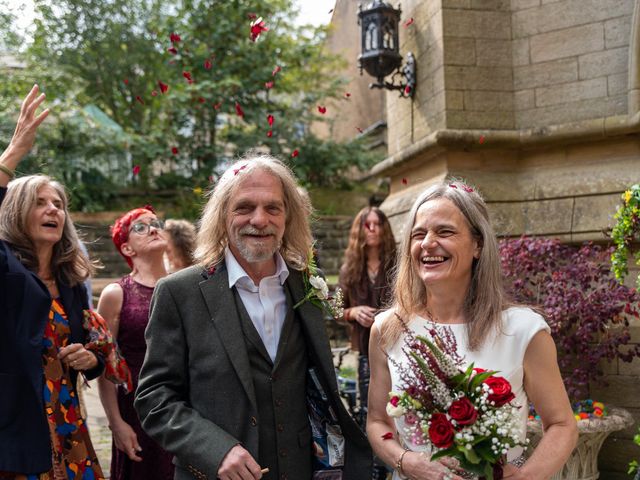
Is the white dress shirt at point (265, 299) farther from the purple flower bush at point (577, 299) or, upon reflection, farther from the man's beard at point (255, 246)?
the purple flower bush at point (577, 299)

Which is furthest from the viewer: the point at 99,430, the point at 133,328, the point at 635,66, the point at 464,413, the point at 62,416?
the point at 99,430

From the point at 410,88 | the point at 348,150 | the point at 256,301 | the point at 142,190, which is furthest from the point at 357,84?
the point at 256,301

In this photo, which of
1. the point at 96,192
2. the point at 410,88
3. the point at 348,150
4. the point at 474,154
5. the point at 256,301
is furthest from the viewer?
the point at 348,150

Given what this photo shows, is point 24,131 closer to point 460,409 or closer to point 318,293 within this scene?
point 318,293

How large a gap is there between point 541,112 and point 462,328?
160 inches

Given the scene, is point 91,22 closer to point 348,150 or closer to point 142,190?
point 142,190

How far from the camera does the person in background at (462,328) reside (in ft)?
7.96

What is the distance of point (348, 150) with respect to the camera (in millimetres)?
18312

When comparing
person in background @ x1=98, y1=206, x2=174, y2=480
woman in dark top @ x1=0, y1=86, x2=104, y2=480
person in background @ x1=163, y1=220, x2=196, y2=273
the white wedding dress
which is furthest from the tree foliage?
the white wedding dress

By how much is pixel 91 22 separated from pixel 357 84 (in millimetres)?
8062

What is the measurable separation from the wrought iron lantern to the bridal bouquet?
526cm

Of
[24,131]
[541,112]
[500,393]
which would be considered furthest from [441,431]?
[541,112]

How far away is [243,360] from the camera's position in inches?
97.6

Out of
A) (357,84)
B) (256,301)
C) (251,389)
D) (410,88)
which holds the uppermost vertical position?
(357,84)
